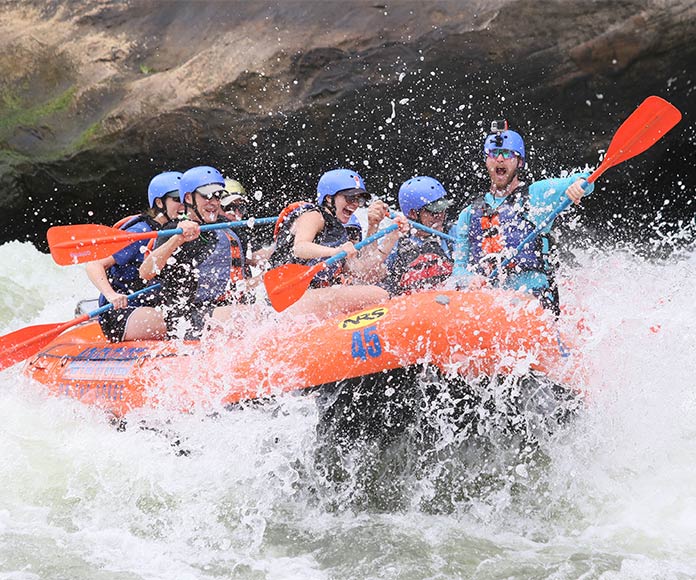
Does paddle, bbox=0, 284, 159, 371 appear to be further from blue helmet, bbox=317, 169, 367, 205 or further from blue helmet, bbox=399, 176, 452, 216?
blue helmet, bbox=399, 176, 452, 216

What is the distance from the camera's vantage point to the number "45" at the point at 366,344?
3.78 m

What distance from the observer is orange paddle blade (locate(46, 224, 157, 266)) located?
487cm

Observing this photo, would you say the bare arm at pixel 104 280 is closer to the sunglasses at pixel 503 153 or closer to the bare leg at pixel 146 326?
the bare leg at pixel 146 326

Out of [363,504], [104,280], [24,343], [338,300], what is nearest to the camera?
[363,504]

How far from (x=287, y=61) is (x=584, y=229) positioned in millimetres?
2834

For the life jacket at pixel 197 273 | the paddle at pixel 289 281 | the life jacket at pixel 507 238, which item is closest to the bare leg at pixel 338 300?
the paddle at pixel 289 281

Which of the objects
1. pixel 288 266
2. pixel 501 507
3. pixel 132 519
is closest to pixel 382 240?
pixel 288 266

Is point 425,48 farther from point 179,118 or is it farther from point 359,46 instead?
point 179,118

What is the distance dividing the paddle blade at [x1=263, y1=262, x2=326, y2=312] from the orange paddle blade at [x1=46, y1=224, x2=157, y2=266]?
992 millimetres

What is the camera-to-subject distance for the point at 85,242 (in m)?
4.88

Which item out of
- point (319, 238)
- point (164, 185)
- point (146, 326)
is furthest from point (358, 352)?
point (164, 185)

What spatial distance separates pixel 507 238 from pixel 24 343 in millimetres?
2867

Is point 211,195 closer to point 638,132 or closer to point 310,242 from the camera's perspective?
point 310,242

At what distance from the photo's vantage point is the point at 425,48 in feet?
23.0
